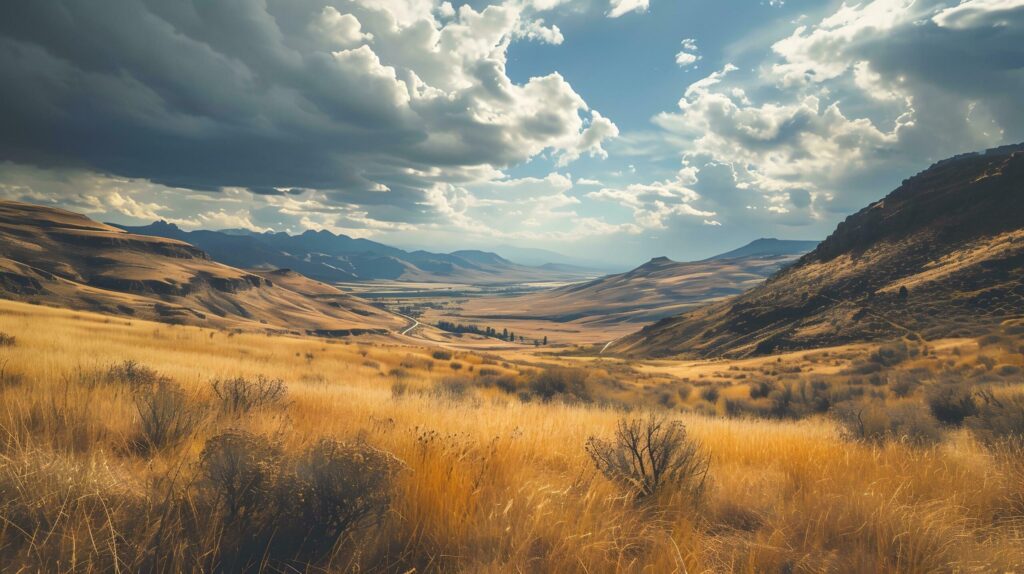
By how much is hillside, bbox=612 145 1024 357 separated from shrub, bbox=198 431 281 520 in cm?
5262

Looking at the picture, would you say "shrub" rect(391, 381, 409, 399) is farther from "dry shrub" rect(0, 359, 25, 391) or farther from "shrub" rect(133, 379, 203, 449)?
"dry shrub" rect(0, 359, 25, 391)

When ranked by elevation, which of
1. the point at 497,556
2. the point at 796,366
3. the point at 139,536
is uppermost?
the point at 139,536

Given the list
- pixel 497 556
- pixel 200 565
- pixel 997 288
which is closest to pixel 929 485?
pixel 497 556

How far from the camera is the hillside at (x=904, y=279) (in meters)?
47.9

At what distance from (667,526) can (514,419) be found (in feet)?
12.1

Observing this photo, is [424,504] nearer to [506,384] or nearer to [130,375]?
[130,375]

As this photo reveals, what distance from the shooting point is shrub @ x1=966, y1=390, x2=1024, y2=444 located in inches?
256

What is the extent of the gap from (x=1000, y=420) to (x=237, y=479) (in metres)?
10.2

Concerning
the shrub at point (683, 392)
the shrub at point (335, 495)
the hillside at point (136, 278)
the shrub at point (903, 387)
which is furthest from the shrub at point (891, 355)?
the hillside at point (136, 278)

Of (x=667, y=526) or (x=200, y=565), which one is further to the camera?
(x=667, y=526)

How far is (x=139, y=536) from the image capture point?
223cm

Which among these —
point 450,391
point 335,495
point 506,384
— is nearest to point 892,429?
point 335,495

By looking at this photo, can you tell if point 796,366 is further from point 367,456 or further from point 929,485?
point 367,456

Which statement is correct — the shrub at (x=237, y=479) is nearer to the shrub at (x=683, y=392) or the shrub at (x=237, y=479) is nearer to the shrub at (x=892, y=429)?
the shrub at (x=892, y=429)
